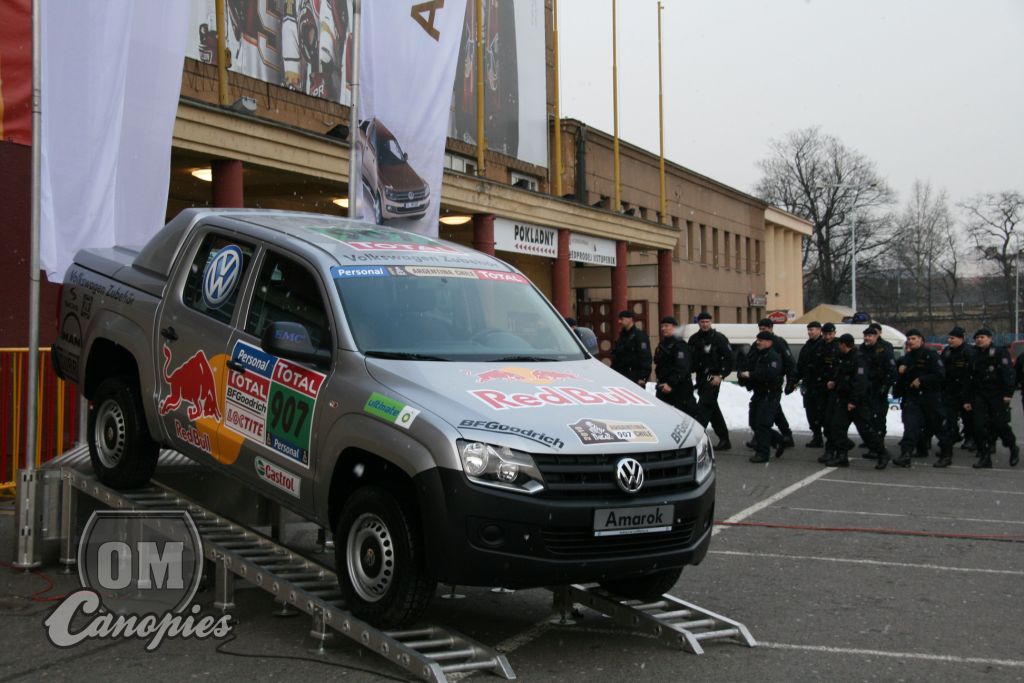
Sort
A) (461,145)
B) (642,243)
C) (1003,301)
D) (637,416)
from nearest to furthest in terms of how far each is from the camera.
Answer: (637,416) → (461,145) → (642,243) → (1003,301)

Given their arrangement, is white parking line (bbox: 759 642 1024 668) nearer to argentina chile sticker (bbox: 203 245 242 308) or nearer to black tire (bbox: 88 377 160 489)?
argentina chile sticker (bbox: 203 245 242 308)

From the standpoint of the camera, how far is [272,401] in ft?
20.1

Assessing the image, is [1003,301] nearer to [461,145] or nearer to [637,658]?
[461,145]

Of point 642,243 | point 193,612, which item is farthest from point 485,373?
point 642,243

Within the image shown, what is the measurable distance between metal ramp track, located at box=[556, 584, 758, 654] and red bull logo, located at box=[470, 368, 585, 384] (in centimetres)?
125

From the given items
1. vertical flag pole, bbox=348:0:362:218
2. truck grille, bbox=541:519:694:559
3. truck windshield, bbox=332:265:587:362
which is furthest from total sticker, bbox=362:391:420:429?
vertical flag pole, bbox=348:0:362:218

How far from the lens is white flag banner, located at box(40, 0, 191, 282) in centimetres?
897

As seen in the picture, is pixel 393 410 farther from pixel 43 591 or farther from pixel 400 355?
pixel 43 591

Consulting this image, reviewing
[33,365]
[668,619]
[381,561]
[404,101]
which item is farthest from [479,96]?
[381,561]

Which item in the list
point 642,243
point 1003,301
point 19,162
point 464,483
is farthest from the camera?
point 1003,301

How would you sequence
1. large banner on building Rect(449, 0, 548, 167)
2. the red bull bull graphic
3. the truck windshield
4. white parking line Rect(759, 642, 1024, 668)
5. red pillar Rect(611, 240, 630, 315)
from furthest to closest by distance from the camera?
red pillar Rect(611, 240, 630, 315) → large banner on building Rect(449, 0, 548, 167) → the truck windshield → white parking line Rect(759, 642, 1024, 668) → the red bull bull graphic

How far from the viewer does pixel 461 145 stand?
89.6 feet

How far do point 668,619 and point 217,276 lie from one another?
331cm

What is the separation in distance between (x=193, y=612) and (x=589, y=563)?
2.55 meters
